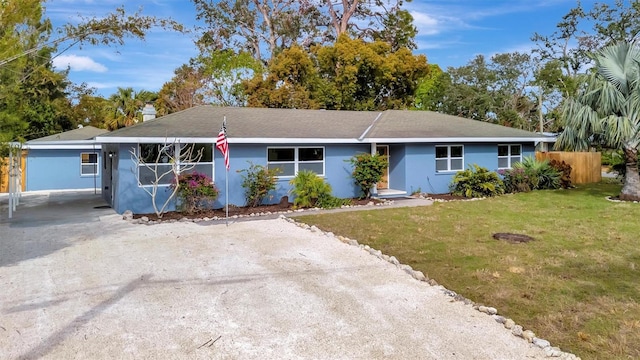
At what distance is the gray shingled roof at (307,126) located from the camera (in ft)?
44.1

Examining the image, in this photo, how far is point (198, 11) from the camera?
3525 centimetres

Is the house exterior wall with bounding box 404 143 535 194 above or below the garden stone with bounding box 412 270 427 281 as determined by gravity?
above

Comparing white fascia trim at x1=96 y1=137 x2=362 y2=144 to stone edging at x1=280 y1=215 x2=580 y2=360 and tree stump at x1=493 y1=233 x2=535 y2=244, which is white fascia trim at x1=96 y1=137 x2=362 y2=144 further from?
tree stump at x1=493 y1=233 x2=535 y2=244

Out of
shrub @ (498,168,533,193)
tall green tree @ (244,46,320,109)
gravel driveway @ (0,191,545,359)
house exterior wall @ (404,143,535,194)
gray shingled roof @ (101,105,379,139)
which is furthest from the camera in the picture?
tall green tree @ (244,46,320,109)

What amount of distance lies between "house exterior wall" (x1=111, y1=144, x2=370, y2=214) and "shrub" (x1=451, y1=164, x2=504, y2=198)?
151 inches

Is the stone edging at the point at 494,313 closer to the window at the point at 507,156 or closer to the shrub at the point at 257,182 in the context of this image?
the shrub at the point at 257,182

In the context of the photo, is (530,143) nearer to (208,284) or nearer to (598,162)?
(598,162)

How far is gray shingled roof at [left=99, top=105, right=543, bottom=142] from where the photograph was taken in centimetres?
1345

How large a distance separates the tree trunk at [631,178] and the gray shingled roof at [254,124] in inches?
350

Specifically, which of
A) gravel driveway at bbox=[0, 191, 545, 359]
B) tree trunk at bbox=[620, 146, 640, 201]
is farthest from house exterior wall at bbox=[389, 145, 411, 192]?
gravel driveway at bbox=[0, 191, 545, 359]

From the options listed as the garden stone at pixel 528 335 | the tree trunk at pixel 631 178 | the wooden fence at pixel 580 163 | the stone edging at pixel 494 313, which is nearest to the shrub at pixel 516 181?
the tree trunk at pixel 631 178

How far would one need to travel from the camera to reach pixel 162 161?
1314cm

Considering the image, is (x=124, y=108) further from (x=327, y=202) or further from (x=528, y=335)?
(x=528, y=335)

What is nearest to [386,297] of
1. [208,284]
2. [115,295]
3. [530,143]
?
[208,284]
